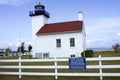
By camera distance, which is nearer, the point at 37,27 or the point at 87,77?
the point at 87,77

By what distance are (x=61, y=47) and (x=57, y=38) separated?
5.13 ft

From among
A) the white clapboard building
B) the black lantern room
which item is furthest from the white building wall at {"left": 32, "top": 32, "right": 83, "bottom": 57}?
the black lantern room

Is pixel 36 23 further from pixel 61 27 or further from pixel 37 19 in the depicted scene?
pixel 61 27

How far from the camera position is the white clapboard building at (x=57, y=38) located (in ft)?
87.0

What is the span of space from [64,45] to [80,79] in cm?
1795

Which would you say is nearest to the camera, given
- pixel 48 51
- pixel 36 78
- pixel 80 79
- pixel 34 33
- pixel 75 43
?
pixel 80 79

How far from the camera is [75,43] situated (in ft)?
87.1

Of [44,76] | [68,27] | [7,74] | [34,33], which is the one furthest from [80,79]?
[34,33]

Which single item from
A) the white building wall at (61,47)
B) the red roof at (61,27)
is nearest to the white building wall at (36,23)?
the red roof at (61,27)

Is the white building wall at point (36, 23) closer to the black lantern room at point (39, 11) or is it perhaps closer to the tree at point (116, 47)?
the black lantern room at point (39, 11)

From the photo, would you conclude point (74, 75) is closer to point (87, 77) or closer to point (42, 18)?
point (87, 77)

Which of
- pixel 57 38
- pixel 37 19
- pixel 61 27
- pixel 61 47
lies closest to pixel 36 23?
pixel 37 19

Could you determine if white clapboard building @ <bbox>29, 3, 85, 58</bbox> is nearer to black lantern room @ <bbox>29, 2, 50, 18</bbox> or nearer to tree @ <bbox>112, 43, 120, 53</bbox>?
black lantern room @ <bbox>29, 2, 50, 18</bbox>

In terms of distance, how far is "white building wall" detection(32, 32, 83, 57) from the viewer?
26.4 m
